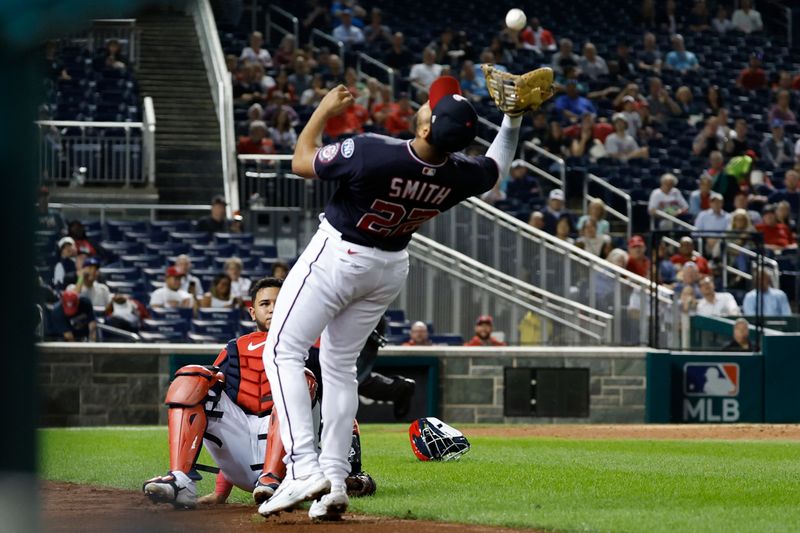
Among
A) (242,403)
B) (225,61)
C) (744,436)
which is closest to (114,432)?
(744,436)

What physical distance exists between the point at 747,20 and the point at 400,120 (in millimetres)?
12279

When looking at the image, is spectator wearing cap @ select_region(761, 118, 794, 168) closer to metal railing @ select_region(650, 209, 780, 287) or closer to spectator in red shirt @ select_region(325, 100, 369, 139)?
metal railing @ select_region(650, 209, 780, 287)

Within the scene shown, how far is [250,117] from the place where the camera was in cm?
2056

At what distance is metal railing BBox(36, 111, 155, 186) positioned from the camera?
18938 millimetres

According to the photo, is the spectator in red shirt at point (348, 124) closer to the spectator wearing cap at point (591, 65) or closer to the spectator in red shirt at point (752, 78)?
the spectator wearing cap at point (591, 65)

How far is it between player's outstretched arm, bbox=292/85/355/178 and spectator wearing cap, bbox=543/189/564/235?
1330 centimetres

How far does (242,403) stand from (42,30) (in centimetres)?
445

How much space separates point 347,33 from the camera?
24.0 meters

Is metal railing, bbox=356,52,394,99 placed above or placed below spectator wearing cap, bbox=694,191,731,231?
above

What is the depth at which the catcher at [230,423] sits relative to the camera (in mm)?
5240

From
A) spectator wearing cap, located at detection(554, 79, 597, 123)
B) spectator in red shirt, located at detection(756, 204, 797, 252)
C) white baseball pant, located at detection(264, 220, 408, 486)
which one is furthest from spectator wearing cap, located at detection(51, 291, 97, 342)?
spectator wearing cap, located at detection(554, 79, 597, 123)

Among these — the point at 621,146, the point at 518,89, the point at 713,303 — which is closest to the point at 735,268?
the point at 713,303

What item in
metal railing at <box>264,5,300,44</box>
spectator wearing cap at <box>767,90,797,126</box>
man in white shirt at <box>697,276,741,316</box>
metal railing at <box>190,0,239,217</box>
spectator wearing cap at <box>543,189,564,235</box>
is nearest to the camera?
man in white shirt at <box>697,276,741,316</box>

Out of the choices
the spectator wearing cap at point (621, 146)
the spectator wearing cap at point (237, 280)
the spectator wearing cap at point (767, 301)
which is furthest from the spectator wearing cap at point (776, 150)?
the spectator wearing cap at point (237, 280)
